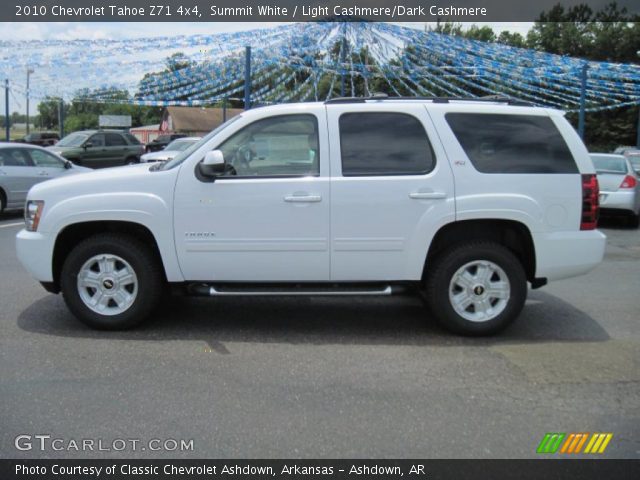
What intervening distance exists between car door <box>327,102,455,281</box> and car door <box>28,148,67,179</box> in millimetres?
9992

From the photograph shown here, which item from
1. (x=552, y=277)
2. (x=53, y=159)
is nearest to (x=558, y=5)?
(x=53, y=159)

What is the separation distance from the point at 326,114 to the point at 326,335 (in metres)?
1.92

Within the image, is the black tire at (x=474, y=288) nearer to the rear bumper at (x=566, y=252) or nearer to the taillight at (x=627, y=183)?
the rear bumper at (x=566, y=252)

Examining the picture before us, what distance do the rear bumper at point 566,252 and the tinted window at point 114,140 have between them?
68.0ft

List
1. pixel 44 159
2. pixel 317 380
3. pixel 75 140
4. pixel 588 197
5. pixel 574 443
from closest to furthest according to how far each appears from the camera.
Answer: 1. pixel 574 443
2. pixel 317 380
3. pixel 588 197
4. pixel 44 159
5. pixel 75 140

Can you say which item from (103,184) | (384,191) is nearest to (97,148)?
(103,184)

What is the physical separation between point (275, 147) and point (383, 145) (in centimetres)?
92

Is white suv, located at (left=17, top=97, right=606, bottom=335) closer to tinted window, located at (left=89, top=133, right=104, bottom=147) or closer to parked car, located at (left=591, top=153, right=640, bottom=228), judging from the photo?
parked car, located at (left=591, top=153, right=640, bottom=228)

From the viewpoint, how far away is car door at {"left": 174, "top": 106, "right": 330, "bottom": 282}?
4941 millimetres

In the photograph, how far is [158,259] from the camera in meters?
5.19

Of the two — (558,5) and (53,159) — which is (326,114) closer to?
(53,159)

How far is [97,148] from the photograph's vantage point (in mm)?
22391

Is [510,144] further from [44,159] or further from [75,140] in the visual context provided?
[75,140]

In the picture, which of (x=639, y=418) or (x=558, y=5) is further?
(x=558, y=5)
